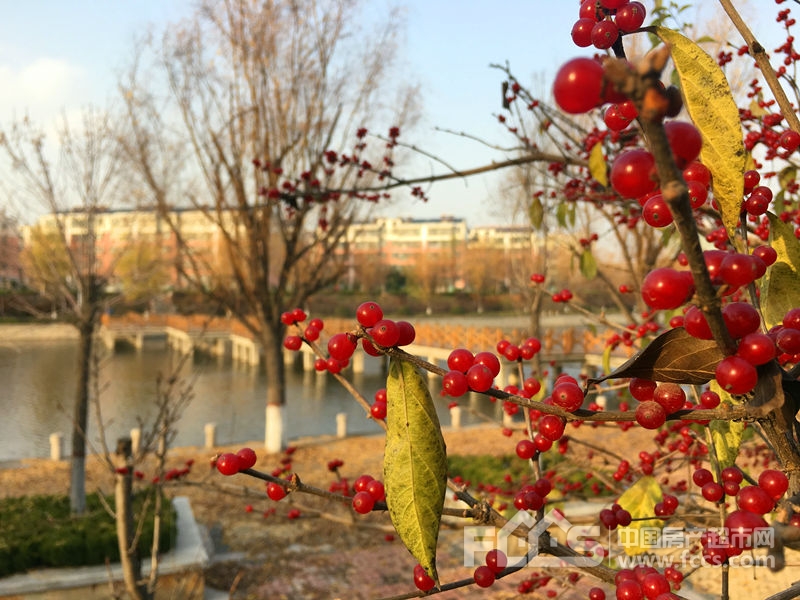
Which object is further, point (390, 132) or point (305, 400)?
point (305, 400)

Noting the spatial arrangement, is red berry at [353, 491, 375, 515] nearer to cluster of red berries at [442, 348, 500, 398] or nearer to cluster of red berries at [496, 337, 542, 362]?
cluster of red berries at [442, 348, 500, 398]

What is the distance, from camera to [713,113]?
0.63 m

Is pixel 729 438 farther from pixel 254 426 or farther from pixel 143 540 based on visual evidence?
pixel 254 426

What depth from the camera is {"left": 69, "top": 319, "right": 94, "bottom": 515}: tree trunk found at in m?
6.84

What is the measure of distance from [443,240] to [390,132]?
7500 cm

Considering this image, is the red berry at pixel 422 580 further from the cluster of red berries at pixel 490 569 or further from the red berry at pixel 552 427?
the red berry at pixel 552 427

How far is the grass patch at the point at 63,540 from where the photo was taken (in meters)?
5.08

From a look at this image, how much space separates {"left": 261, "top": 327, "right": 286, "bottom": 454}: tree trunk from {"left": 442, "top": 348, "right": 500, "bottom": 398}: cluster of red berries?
418 inches

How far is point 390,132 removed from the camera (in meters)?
3.73

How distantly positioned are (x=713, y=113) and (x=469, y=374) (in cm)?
43

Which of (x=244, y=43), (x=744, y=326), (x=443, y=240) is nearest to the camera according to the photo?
(x=744, y=326)

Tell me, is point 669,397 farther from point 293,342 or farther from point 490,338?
point 490,338

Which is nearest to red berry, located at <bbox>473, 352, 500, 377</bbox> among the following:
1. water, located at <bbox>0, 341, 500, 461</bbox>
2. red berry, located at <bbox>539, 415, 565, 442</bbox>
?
red berry, located at <bbox>539, 415, 565, 442</bbox>

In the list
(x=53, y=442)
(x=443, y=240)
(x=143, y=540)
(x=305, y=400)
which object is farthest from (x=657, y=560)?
(x=443, y=240)
